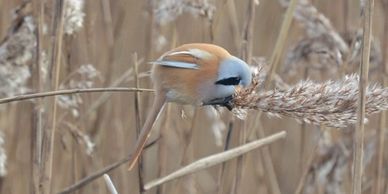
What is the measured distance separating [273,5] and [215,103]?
1.22 meters

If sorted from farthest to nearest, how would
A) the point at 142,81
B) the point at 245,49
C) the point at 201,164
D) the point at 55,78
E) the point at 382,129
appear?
the point at 142,81, the point at 382,129, the point at 245,49, the point at 55,78, the point at 201,164

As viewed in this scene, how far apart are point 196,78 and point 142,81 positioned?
0.95 m

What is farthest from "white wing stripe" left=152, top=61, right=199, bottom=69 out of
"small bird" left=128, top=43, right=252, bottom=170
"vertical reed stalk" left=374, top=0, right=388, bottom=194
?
"vertical reed stalk" left=374, top=0, right=388, bottom=194

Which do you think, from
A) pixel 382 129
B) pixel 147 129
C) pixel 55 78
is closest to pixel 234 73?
pixel 147 129

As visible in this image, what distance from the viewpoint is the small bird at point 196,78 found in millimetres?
719

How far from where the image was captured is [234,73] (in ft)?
2.36

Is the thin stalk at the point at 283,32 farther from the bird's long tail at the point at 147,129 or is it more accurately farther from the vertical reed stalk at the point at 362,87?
the bird's long tail at the point at 147,129

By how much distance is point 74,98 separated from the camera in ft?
4.14

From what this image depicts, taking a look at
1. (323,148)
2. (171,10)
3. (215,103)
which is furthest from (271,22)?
(215,103)

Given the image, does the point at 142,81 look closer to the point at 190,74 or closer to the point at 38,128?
the point at 38,128

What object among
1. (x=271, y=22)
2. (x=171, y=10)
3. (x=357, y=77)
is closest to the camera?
(x=357, y=77)

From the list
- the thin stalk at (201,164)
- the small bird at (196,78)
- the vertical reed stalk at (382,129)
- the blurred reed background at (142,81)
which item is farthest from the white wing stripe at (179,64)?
the vertical reed stalk at (382,129)

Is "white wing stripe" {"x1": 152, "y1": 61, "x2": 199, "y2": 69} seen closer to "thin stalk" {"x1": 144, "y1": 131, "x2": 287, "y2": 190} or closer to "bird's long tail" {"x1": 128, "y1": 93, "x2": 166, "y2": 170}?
"bird's long tail" {"x1": 128, "y1": 93, "x2": 166, "y2": 170}

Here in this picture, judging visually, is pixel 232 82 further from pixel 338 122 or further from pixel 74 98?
pixel 74 98
